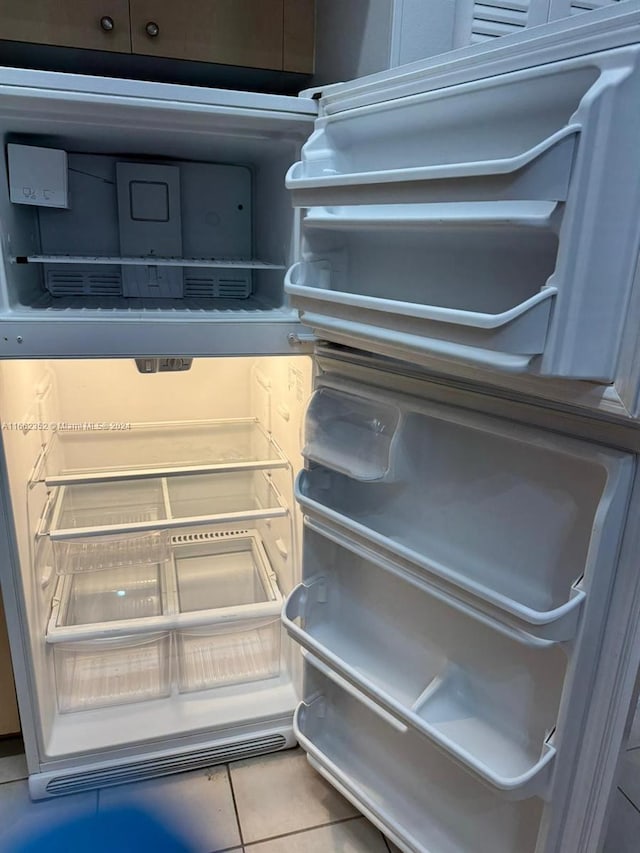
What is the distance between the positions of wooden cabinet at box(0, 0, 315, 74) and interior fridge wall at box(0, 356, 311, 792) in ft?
2.24

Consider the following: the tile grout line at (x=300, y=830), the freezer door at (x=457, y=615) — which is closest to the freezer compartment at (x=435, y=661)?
the freezer door at (x=457, y=615)

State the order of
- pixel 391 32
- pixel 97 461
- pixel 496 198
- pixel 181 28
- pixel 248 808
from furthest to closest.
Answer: pixel 97 461 → pixel 248 808 → pixel 181 28 → pixel 391 32 → pixel 496 198

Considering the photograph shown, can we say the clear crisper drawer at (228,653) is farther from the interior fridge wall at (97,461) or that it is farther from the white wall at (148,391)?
the white wall at (148,391)

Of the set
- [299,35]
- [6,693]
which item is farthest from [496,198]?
[6,693]

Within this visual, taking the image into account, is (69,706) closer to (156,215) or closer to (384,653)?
(384,653)

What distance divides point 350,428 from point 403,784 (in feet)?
Answer: 2.38

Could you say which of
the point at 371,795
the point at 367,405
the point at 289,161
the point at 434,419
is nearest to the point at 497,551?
the point at 434,419

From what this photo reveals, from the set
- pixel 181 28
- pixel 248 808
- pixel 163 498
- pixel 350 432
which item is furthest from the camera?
pixel 163 498

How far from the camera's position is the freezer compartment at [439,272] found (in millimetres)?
654

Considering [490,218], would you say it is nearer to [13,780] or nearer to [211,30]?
[211,30]

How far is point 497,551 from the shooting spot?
901 mm

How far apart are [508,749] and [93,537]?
94cm

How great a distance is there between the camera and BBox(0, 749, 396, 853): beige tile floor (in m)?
1.28

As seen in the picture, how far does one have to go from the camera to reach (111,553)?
158cm
